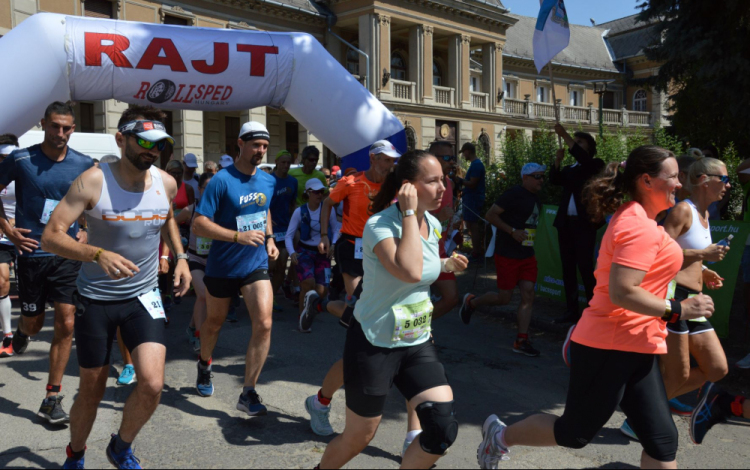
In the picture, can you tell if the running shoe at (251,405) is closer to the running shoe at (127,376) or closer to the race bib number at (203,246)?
the running shoe at (127,376)

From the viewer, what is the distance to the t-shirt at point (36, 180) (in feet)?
16.4

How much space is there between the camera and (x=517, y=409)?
197 inches

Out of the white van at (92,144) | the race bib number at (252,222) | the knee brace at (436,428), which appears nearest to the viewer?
the knee brace at (436,428)

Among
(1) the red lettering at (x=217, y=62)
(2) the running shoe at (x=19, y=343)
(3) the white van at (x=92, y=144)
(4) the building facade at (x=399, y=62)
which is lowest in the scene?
(2) the running shoe at (x=19, y=343)

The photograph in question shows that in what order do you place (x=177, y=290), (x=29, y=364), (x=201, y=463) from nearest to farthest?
(x=201, y=463)
(x=177, y=290)
(x=29, y=364)

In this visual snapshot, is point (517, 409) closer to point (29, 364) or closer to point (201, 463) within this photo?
point (201, 463)

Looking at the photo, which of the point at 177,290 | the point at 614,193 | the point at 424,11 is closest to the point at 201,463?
the point at 177,290

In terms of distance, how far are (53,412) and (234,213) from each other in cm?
185

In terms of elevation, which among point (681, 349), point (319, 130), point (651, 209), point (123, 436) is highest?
point (319, 130)

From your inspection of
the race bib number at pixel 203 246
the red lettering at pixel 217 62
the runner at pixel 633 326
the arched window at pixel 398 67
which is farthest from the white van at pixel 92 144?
the arched window at pixel 398 67

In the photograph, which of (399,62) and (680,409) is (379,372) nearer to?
(680,409)

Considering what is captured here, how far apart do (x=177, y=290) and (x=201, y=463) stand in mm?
1041

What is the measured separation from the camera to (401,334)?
10.2 feet

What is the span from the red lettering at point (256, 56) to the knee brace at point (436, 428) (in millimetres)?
6237
